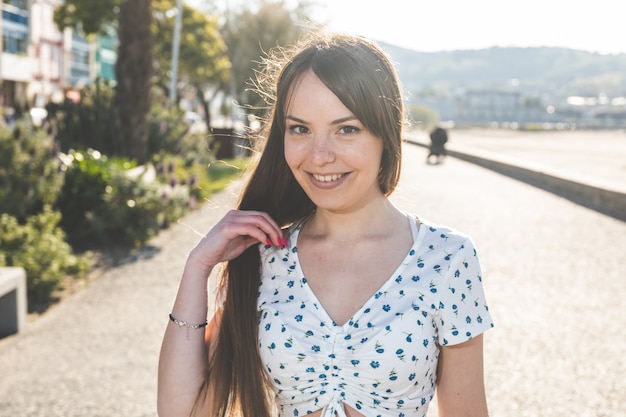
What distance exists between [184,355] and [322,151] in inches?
27.4

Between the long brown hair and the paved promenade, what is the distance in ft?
0.78

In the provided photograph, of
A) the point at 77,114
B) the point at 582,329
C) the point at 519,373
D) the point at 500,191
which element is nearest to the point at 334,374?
the point at 519,373

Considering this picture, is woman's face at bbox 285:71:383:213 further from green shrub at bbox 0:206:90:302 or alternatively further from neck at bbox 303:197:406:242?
green shrub at bbox 0:206:90:302

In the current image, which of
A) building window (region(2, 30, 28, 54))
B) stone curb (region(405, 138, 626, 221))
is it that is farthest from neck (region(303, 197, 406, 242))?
building window (region(2, 30, 28, 54))

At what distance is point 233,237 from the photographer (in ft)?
7.86

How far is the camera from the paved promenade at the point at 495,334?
4.84 m

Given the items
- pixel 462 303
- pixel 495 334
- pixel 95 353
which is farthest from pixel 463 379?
pixel 495 334

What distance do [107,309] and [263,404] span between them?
4895mm

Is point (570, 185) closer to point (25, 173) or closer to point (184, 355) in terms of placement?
point (25, 173)

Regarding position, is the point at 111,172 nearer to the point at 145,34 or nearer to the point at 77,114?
the point at 77,114

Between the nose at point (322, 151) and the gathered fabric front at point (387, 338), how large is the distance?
356 mm

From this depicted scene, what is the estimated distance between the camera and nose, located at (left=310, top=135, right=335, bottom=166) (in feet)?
7.30

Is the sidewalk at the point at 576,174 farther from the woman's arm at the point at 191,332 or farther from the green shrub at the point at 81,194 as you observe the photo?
the green shrub at the point at 81,194

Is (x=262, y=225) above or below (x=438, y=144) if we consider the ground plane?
above
